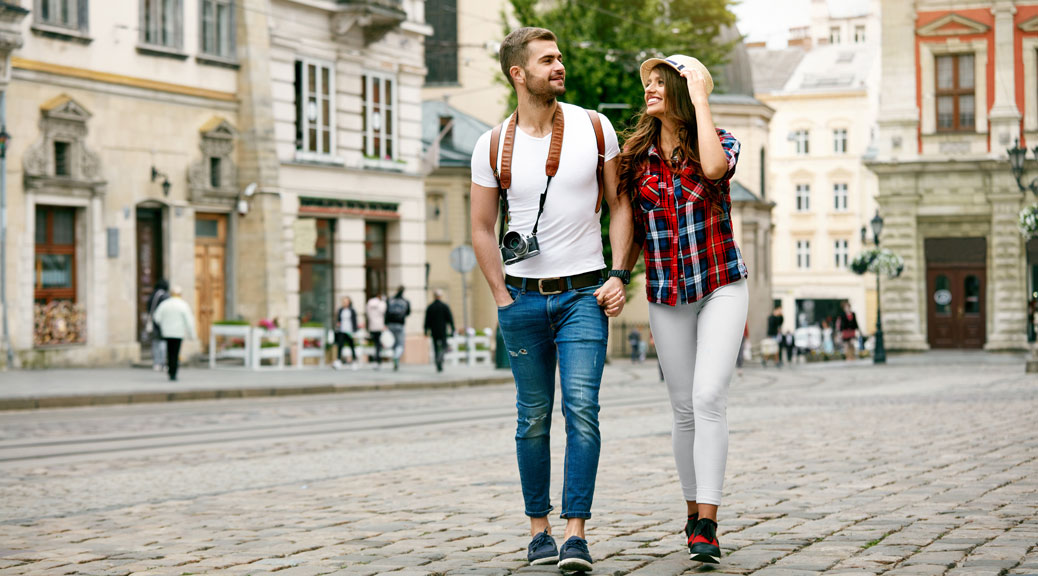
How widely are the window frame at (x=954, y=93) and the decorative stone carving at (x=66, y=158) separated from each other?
27349mm

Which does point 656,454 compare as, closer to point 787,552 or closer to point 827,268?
point 787,552

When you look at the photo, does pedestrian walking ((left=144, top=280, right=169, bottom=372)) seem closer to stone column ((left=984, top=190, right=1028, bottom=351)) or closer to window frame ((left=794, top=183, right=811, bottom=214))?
stone column ((left=984, top=190, right=1028, bottom=351))

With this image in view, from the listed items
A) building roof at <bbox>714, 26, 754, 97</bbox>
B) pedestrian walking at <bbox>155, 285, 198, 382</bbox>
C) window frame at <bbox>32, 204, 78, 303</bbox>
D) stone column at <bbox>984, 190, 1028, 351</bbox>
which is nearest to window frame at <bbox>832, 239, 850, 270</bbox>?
building roof at <bbox>714, 26, 754, 97</bbox>

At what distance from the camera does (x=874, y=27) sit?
8194 cm

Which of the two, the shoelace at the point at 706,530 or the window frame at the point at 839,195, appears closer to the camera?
the shoelace at the point at 706,530

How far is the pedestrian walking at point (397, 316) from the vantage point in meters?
29.9

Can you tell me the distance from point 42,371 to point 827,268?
2231 inches

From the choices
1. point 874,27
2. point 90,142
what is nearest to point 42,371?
point 90,142

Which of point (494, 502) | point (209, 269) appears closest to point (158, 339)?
point (209, 269)

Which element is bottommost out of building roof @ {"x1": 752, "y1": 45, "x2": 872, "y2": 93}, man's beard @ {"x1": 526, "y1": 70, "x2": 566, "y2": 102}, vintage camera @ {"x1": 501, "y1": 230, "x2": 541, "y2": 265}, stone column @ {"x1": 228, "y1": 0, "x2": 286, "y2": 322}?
vintage camera @ {"x1": 501, "y1": 230, "x2": 541, "y2": 265}

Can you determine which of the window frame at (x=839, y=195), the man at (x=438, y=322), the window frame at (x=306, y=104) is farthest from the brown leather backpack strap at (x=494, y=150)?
the window frame at (x=839, y=195)

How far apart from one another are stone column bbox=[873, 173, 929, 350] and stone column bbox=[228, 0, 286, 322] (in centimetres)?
2149

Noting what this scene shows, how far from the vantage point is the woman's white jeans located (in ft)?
18.4

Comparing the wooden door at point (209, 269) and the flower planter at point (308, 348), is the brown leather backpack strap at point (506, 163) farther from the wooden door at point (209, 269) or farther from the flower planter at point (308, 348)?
the wooden door at point (209, 269)
